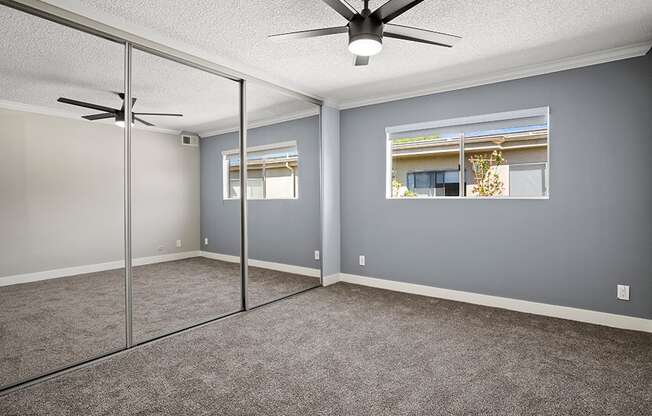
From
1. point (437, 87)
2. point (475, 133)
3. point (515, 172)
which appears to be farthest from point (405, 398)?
point (437, 87)

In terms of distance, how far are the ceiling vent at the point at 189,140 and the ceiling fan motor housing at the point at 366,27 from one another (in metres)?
2.21

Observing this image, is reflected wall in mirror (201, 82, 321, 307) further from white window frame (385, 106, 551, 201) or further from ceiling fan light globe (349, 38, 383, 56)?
ceiling fan light globe (349, 38, 383, 56)

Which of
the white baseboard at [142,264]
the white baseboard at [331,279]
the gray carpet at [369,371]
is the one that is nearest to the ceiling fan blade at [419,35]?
the gray carpet at [369,371]

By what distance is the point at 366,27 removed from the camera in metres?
2.23

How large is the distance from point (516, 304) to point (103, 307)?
13.2 feet

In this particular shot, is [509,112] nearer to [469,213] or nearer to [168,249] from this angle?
[469,213]

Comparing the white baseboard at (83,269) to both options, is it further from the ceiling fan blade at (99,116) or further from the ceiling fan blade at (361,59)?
the ceiling fan blade at (361,59)

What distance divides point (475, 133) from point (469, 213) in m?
0.90

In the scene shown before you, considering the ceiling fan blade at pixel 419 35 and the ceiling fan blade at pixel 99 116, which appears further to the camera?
the ceiling fan blade at pixel 99 116

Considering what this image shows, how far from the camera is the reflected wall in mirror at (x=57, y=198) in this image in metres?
2.42

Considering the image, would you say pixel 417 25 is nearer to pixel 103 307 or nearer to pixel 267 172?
pixel 267 172

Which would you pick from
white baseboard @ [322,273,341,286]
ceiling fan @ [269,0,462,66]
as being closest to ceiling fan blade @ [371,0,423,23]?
ceiling fan @ [269,0,462,66]

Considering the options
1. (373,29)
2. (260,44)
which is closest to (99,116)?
(260,44)

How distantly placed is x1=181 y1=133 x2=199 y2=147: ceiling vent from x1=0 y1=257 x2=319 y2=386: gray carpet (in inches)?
49.7
